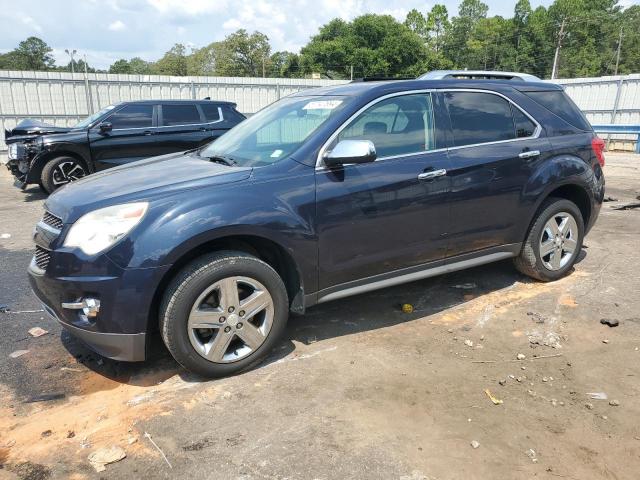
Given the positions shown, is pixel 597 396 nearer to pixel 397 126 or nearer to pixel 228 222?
pixel 397 126

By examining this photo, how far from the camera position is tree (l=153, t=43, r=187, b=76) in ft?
294

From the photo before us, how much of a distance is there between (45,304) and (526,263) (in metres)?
3.97

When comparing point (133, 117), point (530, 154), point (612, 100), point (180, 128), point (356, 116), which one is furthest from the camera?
point (612, 100)

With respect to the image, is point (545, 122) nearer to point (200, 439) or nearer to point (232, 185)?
point (232, 185)

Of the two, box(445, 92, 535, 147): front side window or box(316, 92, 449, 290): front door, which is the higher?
box(445, 92, 535, 147): front side window

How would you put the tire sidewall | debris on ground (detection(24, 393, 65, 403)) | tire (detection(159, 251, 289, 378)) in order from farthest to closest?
1. the tire sidewall
2. debris on ground (detection(24, 393, 65, 403))
3. tire (detection(159, 251, 289, 378))

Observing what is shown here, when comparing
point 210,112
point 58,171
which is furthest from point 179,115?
point 58,171

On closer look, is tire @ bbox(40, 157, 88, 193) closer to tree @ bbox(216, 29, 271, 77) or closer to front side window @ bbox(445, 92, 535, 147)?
front side window @ bbox(445, 92, 535, 147)

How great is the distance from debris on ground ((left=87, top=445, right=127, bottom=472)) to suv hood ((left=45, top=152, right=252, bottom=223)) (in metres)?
1.32

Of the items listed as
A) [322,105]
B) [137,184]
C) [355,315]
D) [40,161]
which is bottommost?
[355,315]

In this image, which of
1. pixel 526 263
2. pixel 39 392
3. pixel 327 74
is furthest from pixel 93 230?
pixel 327 74

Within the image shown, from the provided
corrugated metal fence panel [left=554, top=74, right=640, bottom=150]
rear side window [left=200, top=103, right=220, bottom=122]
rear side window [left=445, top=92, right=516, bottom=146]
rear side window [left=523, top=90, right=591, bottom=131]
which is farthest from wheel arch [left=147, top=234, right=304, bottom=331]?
corrugated metal fence panel [left=554, top=74, right=640, bottom=150]

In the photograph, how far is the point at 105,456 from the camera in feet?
8.32

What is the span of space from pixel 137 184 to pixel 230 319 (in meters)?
1.06
